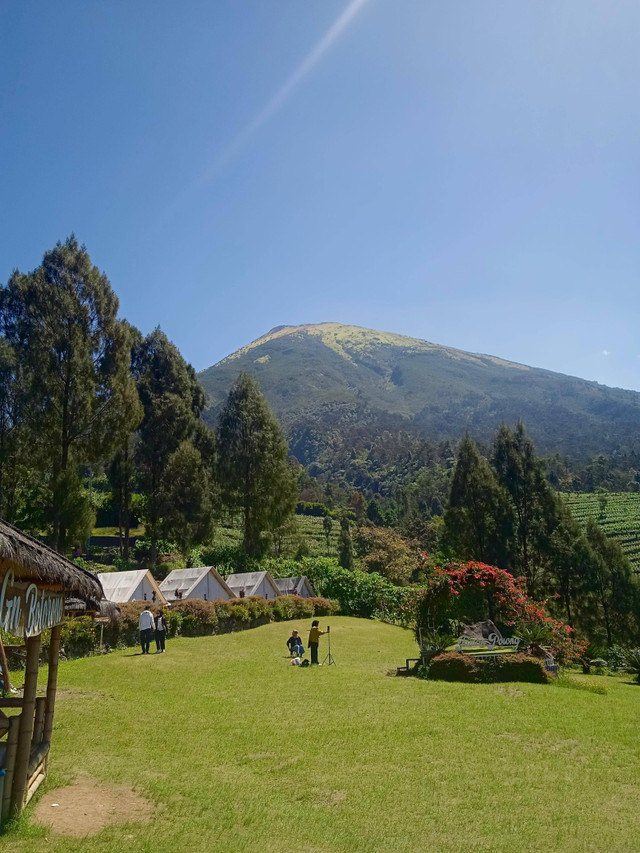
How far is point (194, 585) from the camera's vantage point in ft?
88.5

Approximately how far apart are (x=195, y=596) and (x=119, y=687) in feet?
48.9

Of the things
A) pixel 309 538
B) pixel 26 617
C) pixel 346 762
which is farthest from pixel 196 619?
pixel 309 538

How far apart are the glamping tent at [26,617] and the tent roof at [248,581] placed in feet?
82.9

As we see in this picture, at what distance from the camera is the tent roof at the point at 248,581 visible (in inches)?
1253

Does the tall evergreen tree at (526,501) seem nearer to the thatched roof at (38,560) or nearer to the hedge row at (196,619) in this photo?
the hedge row at (196,619)

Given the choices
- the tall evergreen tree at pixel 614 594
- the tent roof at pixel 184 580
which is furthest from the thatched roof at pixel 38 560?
the tall evergreen tree at pixel 614 594

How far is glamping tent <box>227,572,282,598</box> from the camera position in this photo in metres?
31.7

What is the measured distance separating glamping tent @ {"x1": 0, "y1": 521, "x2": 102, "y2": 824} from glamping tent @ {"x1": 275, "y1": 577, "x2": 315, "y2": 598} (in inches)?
1128

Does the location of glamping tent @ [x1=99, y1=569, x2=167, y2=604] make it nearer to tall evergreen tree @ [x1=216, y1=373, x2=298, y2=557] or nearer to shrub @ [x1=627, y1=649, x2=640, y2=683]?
tall evergreen tree @ [x1=216, y1=373, x2=298, y2=557]

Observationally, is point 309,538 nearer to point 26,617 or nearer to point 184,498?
point 184,498

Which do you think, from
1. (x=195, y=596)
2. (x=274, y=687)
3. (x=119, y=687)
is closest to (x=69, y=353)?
(x=195, y=596)

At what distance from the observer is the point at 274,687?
12758mm

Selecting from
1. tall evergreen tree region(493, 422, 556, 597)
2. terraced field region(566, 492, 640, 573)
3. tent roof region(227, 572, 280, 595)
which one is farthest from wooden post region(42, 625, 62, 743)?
terraced field region(566, 492, 640, 573)

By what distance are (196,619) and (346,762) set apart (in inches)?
604
